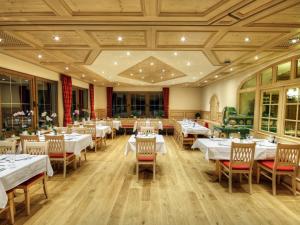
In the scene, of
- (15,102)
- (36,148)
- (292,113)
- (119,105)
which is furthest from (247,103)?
(119,105)

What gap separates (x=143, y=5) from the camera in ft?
7.54

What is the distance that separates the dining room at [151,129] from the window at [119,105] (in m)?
5.25

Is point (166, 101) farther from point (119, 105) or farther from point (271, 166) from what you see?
point (271, 166)

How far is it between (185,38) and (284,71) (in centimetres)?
299

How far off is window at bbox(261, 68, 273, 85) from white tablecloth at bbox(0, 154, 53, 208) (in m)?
5.78

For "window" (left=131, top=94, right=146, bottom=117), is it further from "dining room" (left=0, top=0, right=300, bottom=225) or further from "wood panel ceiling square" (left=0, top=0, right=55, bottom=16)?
"wood panel ceiling square" (left=0, top=0, right=55, bottom=16)

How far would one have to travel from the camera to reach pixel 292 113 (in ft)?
14.1

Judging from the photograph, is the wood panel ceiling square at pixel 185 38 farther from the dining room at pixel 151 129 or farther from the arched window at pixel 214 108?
the arched window at pixel 214 108

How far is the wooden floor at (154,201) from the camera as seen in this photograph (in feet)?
8.65

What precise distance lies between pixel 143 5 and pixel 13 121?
475cm

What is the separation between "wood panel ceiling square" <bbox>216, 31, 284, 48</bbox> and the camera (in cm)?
318

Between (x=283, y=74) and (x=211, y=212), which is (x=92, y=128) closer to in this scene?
(x=211, y=212)

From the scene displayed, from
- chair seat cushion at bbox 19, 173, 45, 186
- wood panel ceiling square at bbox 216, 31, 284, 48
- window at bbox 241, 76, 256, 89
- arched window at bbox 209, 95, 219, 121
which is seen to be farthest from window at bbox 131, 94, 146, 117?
chair seat cushion at bbox 19, 173, 45, 186

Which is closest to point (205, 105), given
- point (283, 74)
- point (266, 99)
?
point (266, 99)
